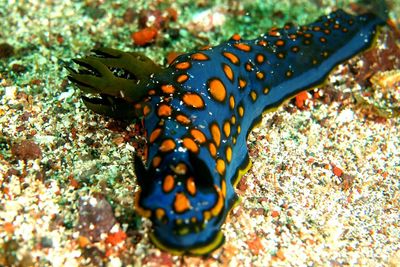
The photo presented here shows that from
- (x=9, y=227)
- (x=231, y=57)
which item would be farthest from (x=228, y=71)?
(x=9, y=227)

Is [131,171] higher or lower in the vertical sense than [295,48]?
lower

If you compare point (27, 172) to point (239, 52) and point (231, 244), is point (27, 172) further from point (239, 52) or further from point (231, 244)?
point (239, 52)

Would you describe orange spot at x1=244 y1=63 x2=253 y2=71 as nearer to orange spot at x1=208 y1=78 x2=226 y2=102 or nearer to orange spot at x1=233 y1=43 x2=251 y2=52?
orange spot at x1=233 y1=43 x2=251 y2=52

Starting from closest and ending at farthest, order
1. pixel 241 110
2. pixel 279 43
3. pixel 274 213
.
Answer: pixel 274 213 < pixel 241 110 < pixel 279 43

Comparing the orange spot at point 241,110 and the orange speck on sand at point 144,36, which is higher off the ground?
the orange speck on sand at point 144,36

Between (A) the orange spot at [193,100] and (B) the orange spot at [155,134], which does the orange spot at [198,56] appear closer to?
(A) the orange spot at [193,100]

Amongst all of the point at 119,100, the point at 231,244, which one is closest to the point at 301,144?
the point at 231,244

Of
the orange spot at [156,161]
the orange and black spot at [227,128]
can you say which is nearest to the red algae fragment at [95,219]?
the orange spot at [156,161]

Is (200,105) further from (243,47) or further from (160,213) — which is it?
(243,47)
